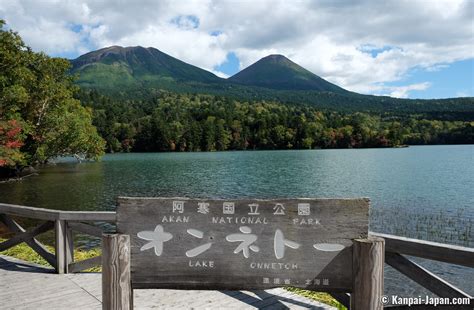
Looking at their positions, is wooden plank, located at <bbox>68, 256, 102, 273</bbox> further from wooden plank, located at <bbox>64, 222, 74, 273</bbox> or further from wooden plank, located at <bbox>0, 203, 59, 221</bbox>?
wooden plank, located at <bbox>0, 203, 59, 221</bbox>

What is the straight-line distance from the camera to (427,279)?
14.3 feet

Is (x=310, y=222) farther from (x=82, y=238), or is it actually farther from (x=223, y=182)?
(x=223, y=182)

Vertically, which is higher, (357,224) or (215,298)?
(357,224)

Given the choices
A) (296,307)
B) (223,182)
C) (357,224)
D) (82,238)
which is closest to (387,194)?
(223,182)

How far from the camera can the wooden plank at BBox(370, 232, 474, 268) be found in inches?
157

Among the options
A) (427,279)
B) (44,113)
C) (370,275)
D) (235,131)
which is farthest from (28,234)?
(235,131)

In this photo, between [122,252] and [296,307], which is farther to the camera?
[296,307]

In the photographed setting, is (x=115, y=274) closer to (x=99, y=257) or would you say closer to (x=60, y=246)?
(x=99, y=257)

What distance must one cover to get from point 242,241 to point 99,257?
3.85 metres

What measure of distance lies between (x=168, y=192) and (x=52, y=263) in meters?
23.0

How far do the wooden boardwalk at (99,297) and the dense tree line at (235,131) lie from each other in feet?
373

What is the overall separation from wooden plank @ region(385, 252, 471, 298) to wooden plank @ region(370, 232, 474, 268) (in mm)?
119

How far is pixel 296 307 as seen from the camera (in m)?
5.61

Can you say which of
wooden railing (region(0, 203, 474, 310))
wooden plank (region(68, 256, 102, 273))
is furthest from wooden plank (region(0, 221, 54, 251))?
wooden plank (region(68, 256, 102, 273))
